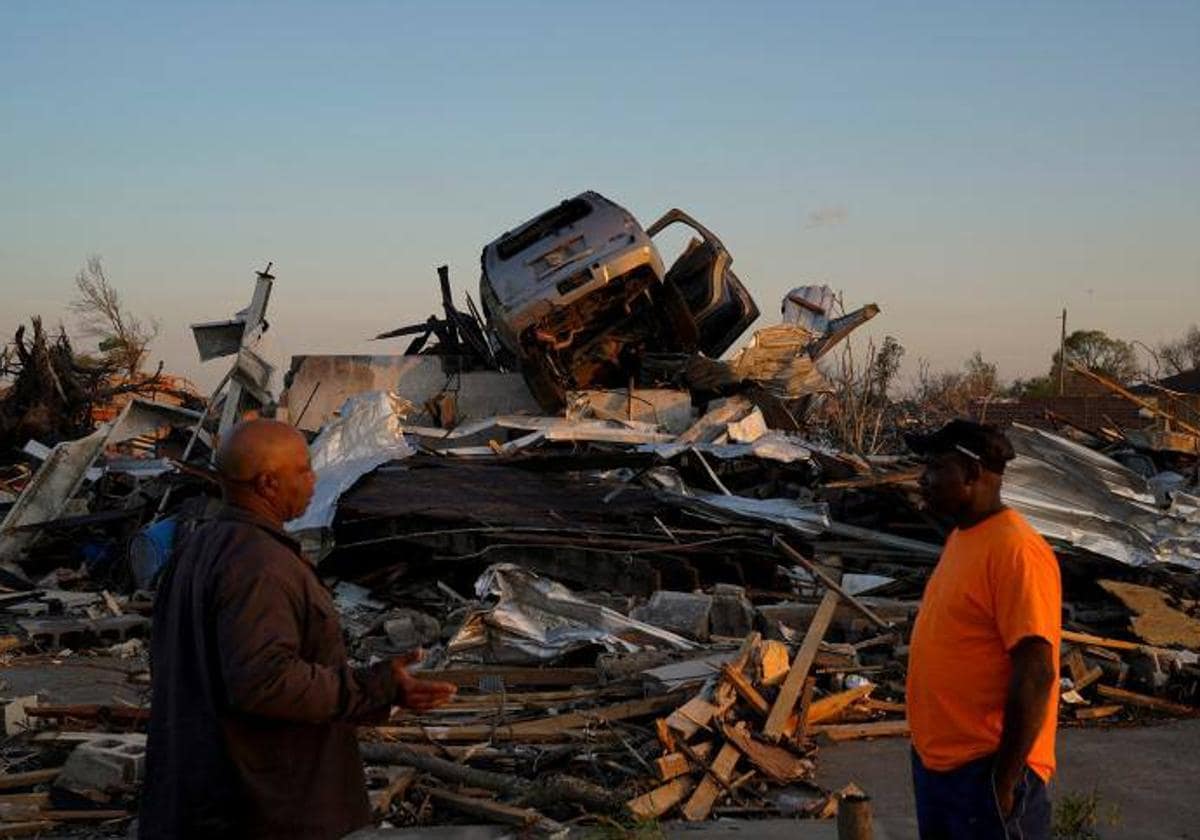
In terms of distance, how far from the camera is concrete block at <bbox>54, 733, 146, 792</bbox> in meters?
6.29

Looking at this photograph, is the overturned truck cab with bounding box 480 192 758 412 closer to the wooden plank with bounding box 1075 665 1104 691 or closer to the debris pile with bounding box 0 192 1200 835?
the debris pile with bounding box 0 192 1200 835

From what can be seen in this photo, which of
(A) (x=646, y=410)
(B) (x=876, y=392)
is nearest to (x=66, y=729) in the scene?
(A) (x=646, y=410)

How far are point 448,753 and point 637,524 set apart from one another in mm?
4879

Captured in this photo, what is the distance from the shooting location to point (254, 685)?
295 cm

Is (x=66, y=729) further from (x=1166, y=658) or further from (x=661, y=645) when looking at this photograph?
(x=1166, y=658)

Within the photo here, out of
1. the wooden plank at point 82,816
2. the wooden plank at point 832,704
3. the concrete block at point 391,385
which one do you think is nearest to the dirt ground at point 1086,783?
the wooden plank at point 832,704

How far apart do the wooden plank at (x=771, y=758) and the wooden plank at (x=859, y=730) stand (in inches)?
21.7

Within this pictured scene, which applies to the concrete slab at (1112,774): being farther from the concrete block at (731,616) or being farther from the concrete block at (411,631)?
the concrete block at (411,631)

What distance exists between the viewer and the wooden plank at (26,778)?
6.41m

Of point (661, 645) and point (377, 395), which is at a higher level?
point (377, 395)

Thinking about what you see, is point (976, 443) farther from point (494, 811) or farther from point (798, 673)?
point (798, 673)

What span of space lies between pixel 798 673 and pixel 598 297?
718cm

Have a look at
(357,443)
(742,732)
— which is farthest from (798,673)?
(357,443)

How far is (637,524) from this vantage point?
1139cm
